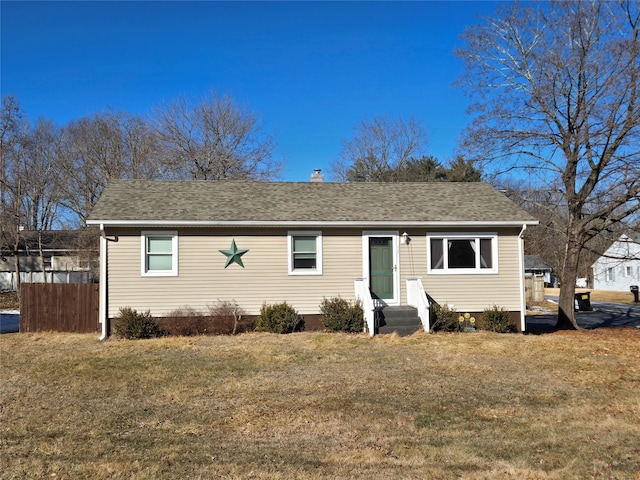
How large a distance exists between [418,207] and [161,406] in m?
9.71

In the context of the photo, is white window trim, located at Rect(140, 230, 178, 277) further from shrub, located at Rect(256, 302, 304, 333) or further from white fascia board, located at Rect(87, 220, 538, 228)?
shrub, located at Rect(256, 302, 304, 333)

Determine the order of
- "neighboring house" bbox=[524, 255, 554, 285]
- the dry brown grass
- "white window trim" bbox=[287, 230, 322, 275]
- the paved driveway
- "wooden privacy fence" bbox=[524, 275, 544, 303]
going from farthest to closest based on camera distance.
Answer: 1. "neighboring house" bbox=[524, 255, 554, 285]
2. "wooden privacy fence" bbox=[524, 275, 544, 303]
3. the paved driveway
4. "white window trim" bbox=[287, 230, 322, 275]
5. the dry brown grass

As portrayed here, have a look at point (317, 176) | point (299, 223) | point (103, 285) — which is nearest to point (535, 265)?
point (317, 176)

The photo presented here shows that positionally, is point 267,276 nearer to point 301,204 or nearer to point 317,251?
point 317,251

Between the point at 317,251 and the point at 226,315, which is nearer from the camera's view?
the point at 226,315

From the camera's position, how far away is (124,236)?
1265 centimetres

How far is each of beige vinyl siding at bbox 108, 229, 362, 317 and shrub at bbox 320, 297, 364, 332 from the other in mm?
470

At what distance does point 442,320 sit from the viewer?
12531mm

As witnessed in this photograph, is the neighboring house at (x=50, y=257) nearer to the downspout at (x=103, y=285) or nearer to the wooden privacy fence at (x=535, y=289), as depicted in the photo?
the downspout at (x=103, y=285)

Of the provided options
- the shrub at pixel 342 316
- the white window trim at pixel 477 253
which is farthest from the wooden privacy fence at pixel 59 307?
the white window trim at pixel 477 253

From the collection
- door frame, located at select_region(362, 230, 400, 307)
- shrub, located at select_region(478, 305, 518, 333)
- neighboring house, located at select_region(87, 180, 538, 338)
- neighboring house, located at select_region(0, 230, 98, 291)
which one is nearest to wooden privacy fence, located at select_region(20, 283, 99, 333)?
neighboring house, located at select_region(87, 180, 538, 338)

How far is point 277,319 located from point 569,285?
9.55 metres

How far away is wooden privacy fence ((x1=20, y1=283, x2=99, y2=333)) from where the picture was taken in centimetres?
1356

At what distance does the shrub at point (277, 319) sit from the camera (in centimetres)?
1251
